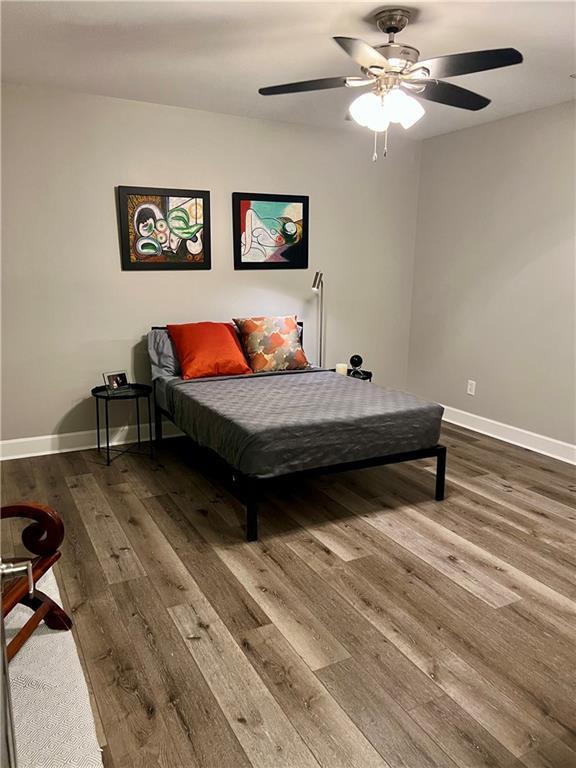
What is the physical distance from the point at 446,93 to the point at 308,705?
273cm

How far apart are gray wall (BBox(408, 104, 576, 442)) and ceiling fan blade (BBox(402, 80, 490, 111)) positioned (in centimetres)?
160

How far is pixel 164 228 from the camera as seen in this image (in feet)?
14.6

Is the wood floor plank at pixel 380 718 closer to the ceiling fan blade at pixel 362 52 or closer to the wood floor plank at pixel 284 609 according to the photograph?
the wood floor plank at pixel 284 609

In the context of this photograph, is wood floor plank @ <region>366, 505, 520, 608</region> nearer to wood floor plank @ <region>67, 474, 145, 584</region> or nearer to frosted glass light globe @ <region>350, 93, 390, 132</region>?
wood floor plank @ <region>67, 474, 145, 584</region>

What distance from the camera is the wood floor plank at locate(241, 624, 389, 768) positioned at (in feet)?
5.73

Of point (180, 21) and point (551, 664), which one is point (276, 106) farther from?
point (551, 664)

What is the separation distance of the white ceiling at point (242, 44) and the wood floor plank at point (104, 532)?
2496 mm

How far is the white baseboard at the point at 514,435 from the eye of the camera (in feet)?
14.3

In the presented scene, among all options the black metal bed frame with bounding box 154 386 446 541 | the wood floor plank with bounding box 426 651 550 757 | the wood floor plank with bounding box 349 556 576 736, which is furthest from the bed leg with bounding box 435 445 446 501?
the wood floor plank with bounding box 426 651 550 757

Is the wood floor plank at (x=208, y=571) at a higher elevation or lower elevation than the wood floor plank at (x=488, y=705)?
higher

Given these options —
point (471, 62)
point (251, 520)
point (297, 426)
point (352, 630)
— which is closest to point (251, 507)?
point (251, 520)

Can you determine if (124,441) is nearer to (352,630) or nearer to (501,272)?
(352,630)

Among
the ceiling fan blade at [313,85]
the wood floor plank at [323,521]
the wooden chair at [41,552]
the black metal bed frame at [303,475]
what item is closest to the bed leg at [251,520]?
the black metal bed frame at [303,475]

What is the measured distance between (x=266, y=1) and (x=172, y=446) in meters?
3.06
